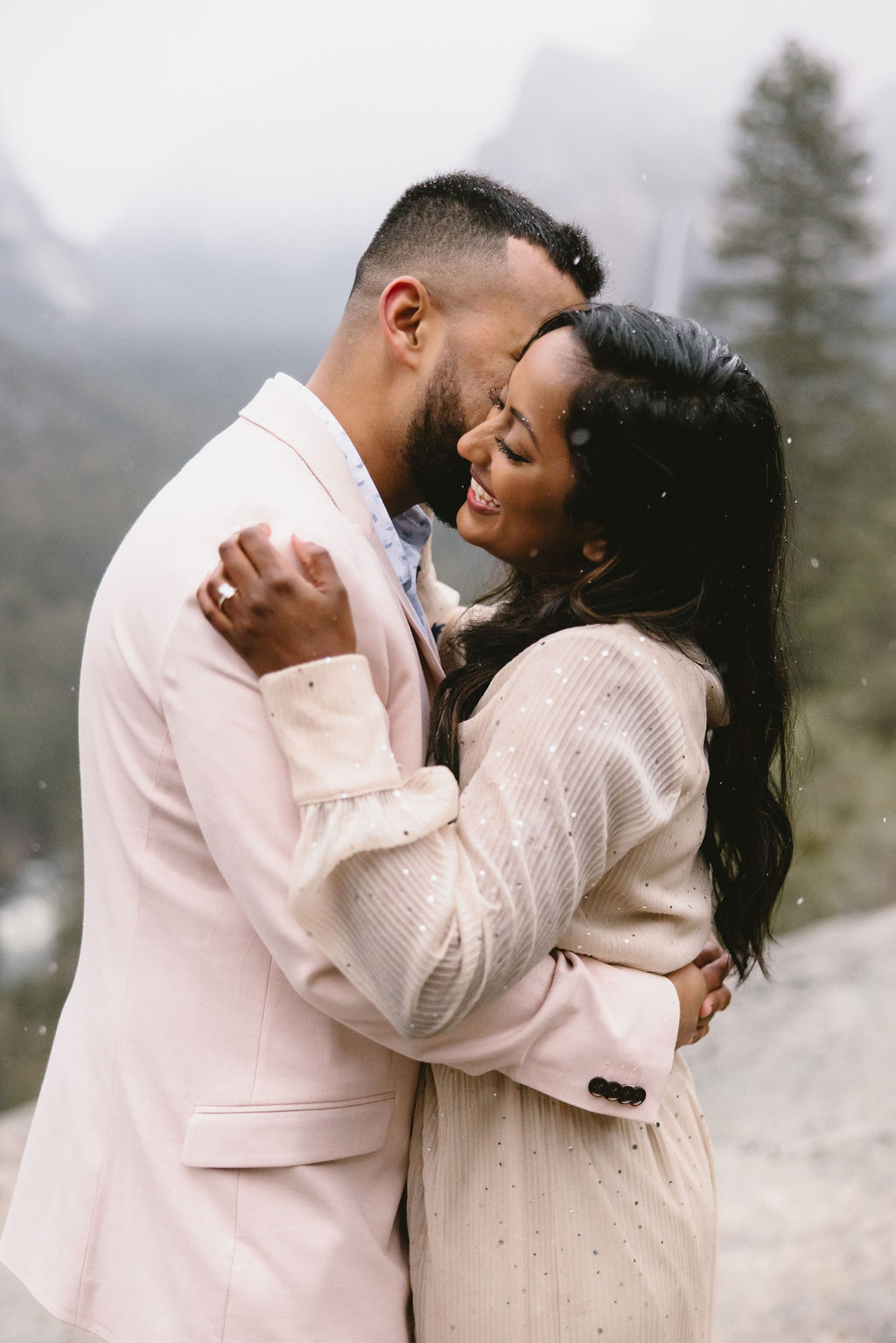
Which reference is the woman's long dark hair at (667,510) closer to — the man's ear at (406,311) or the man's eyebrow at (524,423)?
the man's eyebrow at (524,423)

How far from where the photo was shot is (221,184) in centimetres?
1077

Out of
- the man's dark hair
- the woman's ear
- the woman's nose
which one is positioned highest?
the man's dark hair

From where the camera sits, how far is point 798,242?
9188 mm

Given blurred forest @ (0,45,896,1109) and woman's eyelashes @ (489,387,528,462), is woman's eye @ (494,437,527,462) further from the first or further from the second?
blurred forest @ (0,45,896,1109)

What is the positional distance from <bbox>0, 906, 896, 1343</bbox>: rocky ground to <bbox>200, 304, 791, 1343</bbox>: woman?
2279 millimetres

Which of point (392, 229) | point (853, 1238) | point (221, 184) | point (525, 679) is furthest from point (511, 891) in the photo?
point (221, 184)

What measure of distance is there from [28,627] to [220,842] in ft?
29.6

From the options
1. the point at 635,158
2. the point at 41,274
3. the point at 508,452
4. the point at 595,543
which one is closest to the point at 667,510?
the point at 595,543

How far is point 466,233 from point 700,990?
3.61 ft

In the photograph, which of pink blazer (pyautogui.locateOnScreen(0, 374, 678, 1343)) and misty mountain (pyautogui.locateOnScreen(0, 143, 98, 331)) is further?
misty mountain (pyautogui.locateOnScreen(0, 143, 98, 331))

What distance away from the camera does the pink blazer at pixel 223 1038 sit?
1222 millimetres

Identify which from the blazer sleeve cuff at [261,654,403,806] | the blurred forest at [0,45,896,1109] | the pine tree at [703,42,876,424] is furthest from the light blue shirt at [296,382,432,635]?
the pine tree at [703,42,876,424]

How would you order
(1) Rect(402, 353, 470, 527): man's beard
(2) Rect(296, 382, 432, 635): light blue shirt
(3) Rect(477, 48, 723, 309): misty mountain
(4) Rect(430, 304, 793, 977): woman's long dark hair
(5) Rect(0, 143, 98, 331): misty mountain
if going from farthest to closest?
1. (5) Rect(0, 143, 98, 331): misty mountain
2. (3) Rect(477, 48, 723, 309): misty mountain
3. (1) Rect(402, 353, 470, 527): man's beard
4. (2) Rect(296, 382, 432, 635): light blue shirt
5. (4) Rect(430, 304, 793, 977): woman's long dark hair

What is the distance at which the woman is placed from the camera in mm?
1090
